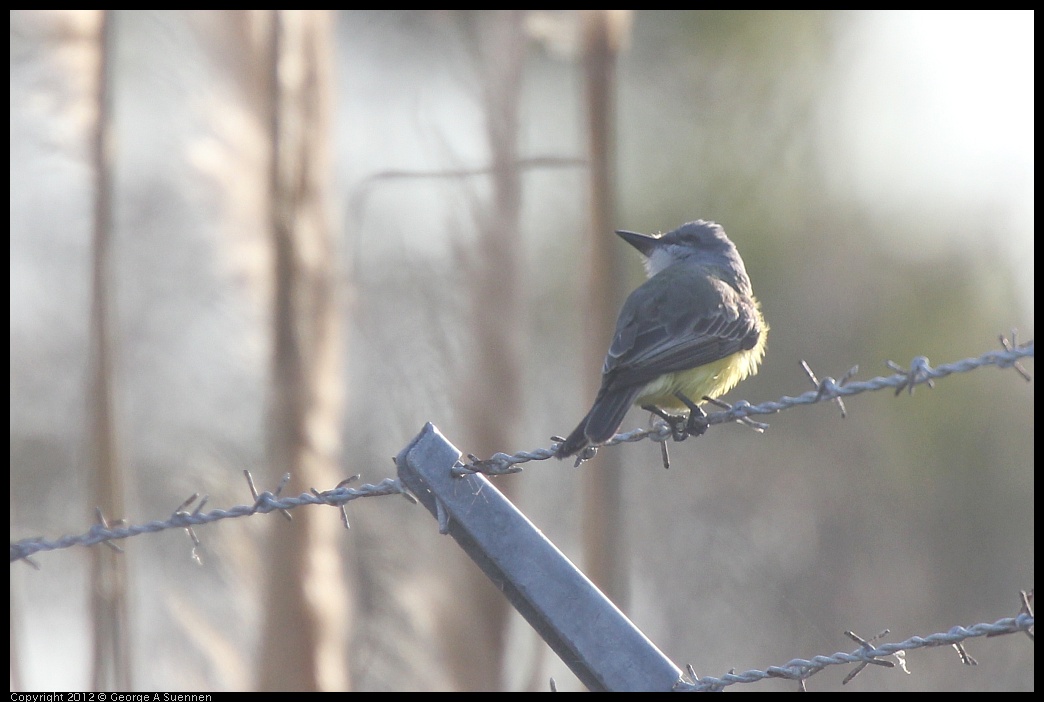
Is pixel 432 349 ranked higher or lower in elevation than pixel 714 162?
lower

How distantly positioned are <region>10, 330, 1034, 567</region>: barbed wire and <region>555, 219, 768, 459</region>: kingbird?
70cm

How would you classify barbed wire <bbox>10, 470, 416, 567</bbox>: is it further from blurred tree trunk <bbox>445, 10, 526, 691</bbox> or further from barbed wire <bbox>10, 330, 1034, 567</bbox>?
blurred tree trunk <bbox>445, 10, 526, 691</bbox>

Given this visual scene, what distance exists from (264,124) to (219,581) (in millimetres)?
3661

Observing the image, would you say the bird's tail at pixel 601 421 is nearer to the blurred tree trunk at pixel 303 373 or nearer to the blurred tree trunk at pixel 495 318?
the blurred tree trunk at pixel 495 318

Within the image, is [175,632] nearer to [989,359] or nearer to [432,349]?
[432,349]

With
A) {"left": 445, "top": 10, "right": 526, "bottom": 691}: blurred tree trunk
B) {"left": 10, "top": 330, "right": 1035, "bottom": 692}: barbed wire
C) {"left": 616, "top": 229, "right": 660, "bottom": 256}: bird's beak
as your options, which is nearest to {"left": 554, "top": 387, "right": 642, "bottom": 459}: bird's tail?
{"left": 10, "top": 330, "right": 1035, "bottom": 692}: barbed wire

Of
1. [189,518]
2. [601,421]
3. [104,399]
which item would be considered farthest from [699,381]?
[104,399]

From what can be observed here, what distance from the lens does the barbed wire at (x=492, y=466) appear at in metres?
A: 2.64

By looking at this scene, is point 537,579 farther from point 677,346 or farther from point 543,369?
point 543,369

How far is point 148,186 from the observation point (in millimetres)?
9656

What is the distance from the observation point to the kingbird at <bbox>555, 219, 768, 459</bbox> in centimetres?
400

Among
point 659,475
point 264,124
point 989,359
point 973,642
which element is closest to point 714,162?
point 659,475

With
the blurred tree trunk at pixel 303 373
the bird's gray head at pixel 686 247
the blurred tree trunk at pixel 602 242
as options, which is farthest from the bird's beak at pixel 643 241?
the blurred tree trunk at pixel 303 373

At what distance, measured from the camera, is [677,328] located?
4375mm
